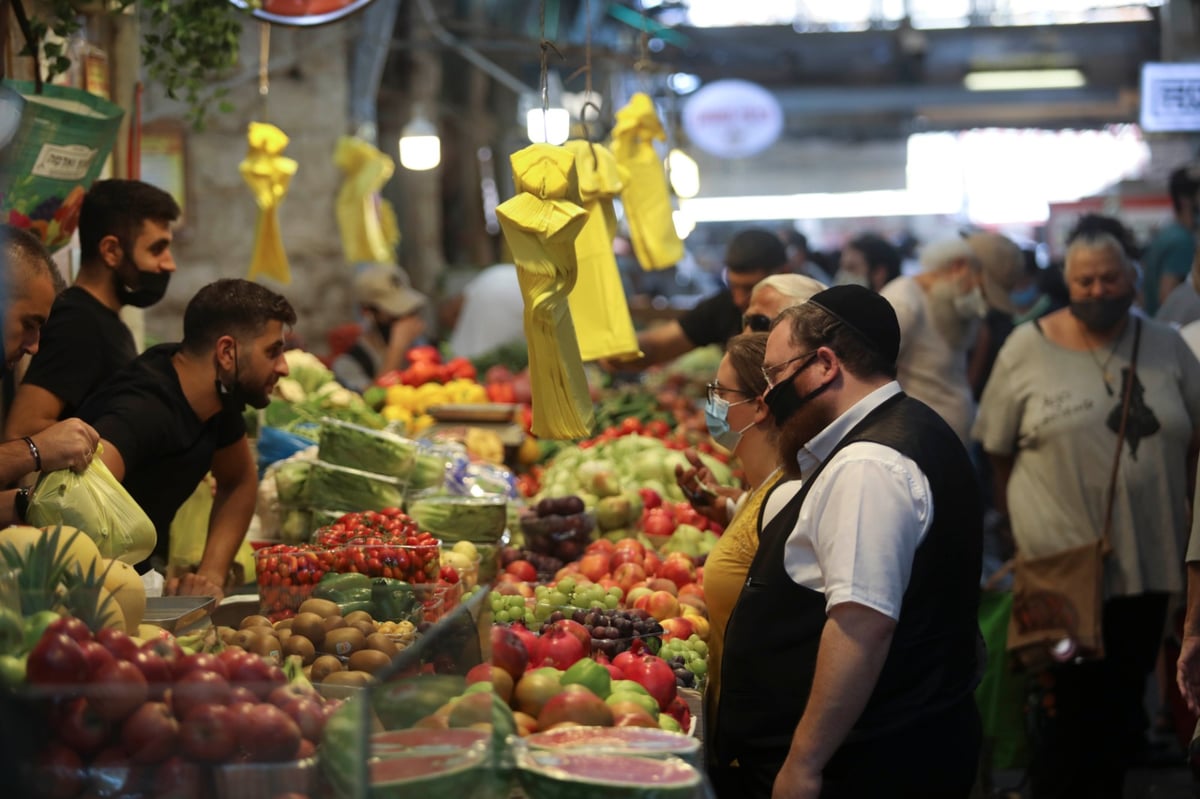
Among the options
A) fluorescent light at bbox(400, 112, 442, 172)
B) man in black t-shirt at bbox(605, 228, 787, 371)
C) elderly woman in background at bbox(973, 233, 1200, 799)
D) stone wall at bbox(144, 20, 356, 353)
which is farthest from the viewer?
fluorescent light at bbox(400, 112, 442, 172)

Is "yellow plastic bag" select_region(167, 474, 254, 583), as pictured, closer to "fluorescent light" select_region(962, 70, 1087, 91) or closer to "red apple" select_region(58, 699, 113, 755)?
"red apple" select_region(58, 699, 113, 755)

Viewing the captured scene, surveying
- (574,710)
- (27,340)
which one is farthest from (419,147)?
(574,710)

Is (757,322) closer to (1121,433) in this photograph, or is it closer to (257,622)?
(1121,433)

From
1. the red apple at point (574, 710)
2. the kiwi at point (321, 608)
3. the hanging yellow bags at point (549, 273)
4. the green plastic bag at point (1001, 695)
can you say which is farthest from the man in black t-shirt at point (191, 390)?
the green plastic bag at point (1001, 695)

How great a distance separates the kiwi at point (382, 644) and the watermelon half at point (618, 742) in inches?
18.0

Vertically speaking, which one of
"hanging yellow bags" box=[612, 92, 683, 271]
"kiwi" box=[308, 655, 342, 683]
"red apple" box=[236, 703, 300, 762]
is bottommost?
"kiwi" box=[308, 655, 342, 683]

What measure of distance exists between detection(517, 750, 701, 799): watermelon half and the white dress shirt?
765 millimetres

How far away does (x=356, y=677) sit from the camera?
2836 mm

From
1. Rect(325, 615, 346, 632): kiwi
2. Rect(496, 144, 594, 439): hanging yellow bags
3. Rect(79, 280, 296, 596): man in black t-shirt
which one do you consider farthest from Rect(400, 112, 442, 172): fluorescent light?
Rect(325, 615, 346, 632): kiwi

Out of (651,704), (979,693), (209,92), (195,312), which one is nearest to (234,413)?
(195,312)

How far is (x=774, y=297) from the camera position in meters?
4.97

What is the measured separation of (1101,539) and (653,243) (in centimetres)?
225

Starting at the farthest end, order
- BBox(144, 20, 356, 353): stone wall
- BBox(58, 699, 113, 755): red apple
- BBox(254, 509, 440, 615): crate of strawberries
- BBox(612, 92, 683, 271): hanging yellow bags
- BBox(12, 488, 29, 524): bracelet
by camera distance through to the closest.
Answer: BBox(144, 20, 356, 353): stone wall
BBox(612, 92, 683, 271): hanging yellow bags
BBox(254, 509, 440, 615): crate of strawberries
BBox(12, 488, 29, 524): bracelet
BBox(58, 699, 113, 755): red apple

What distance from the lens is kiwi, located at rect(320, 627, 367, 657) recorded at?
306cm
